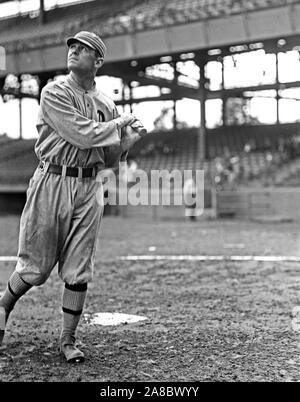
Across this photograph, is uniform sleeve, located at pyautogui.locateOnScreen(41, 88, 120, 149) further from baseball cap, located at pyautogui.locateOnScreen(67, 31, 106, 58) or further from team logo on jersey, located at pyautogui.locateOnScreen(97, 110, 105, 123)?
baseball cap, located at pyautogui.locateOnScreen(67, 31, 106, 58)

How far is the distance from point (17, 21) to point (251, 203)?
849 inches

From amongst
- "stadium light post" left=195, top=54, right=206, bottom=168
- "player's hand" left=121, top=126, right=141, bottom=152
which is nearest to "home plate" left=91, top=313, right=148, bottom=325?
"player's hand" left=121, top=126, right=141, bottom=152

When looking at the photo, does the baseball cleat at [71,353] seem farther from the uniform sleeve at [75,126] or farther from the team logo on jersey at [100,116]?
the team logo on jersey at [100,116]

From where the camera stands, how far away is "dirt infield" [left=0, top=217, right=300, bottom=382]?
3633mm

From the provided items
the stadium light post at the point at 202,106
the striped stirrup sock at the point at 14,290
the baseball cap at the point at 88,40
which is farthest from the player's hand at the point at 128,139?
the stadium light post at the point at 202,106

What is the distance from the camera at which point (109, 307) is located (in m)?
5.78

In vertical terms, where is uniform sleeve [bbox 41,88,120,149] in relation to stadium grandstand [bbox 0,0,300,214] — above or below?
below

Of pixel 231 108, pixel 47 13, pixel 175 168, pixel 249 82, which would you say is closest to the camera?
pixel 175 168

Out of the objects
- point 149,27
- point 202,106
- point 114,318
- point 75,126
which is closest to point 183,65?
point 202,106

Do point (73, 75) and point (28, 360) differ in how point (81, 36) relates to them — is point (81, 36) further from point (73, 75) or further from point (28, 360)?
point (28, 360)

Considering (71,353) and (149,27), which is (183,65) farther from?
(71,353)

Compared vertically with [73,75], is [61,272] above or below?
below

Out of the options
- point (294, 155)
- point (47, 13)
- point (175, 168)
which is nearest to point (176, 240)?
point (294, 155)

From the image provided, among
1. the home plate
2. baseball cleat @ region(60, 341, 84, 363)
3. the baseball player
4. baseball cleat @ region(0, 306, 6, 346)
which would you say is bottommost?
the home plate
